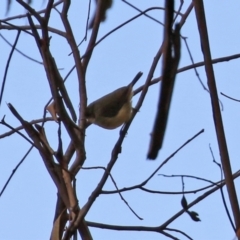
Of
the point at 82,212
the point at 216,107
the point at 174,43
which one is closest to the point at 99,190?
the point at 82,212

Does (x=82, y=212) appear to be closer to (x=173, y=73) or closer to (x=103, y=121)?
(x=173, y=73)

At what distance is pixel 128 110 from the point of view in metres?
2.54

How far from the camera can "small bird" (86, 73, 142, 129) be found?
8.38 ft

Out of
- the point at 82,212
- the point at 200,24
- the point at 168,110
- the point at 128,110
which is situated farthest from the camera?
the point at 128,110

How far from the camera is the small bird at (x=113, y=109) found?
2.55 metres

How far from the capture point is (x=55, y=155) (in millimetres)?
592

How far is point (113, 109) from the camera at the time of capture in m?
2.69

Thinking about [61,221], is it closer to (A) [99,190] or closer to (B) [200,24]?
(A) [99,190]

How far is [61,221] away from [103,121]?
2005 mm

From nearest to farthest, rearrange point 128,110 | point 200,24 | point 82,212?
point 200,24 < point 82,212 < point 128,110

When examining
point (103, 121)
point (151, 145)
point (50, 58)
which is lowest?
point (151, 145)

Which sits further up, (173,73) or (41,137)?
(41,137)

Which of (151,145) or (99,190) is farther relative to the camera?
(99,190)

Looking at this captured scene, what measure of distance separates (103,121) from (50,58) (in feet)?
6.69
